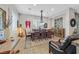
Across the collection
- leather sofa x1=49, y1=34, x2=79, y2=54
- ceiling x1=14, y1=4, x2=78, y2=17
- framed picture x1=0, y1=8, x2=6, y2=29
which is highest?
ceiling x1=14, y1=4, x2=78, y2=17

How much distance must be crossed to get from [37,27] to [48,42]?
335mm

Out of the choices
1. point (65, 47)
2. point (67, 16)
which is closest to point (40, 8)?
point (67, 16)

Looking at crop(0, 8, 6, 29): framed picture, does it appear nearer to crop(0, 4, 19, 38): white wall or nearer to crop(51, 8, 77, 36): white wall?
crop(0, 4, 19, 38): white wall

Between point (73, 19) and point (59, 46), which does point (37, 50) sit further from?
point (73, 19)

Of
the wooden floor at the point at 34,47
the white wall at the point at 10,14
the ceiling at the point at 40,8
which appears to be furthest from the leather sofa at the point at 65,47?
the white wall at the point at 10,14

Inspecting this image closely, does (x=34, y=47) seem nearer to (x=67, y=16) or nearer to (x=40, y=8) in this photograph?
→ (x=40, y=8)

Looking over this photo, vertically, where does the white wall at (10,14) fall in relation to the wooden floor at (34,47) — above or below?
above

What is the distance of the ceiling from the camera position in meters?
2.32

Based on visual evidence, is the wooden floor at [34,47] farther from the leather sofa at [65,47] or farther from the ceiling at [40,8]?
→ the ceiling at [40,8]

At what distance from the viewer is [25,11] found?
2385 mm

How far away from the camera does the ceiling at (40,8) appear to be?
2.32m

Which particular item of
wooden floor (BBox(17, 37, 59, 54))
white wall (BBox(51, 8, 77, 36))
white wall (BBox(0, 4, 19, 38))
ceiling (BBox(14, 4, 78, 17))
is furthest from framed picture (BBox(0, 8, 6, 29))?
white wall (BBox(51, 8, 77, 36))
